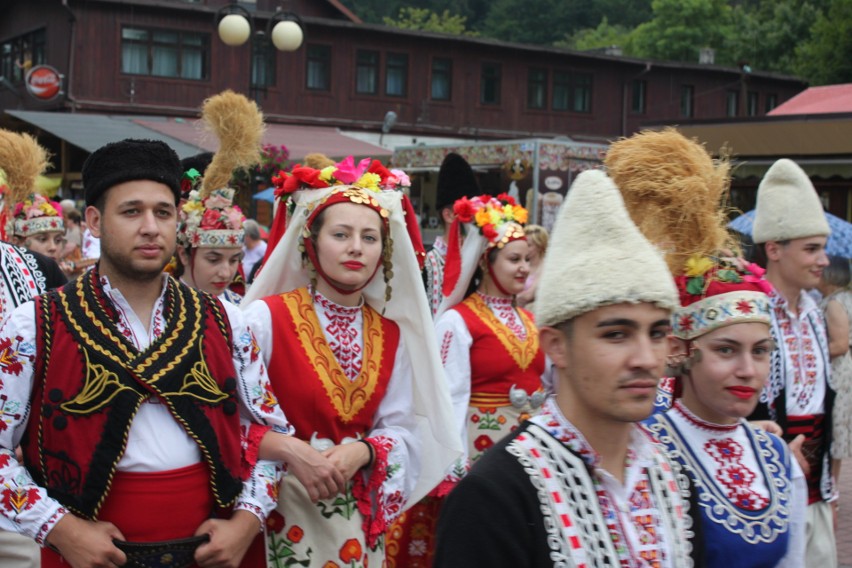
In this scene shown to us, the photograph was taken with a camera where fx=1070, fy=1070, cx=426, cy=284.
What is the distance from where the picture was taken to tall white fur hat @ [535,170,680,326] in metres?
2.34

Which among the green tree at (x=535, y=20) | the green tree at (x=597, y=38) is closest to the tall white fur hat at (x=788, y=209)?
the green tree at (x=597, y=38)

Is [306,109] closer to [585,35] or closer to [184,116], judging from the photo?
[184,116]

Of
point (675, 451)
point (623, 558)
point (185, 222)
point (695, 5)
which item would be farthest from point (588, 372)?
point (695, 5)

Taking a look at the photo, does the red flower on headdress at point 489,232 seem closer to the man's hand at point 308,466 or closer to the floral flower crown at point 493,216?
the floral flower crown at point 493,216

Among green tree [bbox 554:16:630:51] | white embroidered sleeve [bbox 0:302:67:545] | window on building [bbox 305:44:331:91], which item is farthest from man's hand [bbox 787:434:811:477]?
green tree [bbox 554:16:630:51]

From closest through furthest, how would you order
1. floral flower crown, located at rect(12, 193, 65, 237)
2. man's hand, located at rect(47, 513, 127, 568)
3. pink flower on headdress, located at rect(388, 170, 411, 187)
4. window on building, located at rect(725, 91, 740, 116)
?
man's hand, located at rect(47, 513, 127, 568) < pink flower on headdress, located at rect(388, 170, 411, 187) < floral flower crown, located at rect(12, 193, 65, 237) < window on building, located at rect(725, 91, 740, 116)

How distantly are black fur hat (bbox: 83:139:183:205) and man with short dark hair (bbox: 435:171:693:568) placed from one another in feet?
4.75

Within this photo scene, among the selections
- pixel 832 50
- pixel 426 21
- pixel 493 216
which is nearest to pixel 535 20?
pixel 426 21

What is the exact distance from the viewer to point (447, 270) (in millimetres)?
6719

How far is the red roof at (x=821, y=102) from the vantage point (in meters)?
23.1

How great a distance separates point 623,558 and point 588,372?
1.33 feet

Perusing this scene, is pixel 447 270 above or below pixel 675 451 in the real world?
above

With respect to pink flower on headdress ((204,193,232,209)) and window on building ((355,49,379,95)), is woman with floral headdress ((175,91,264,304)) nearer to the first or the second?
pink flower on headdress ((204,193,232,209))

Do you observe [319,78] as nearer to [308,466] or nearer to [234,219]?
[234,219]
